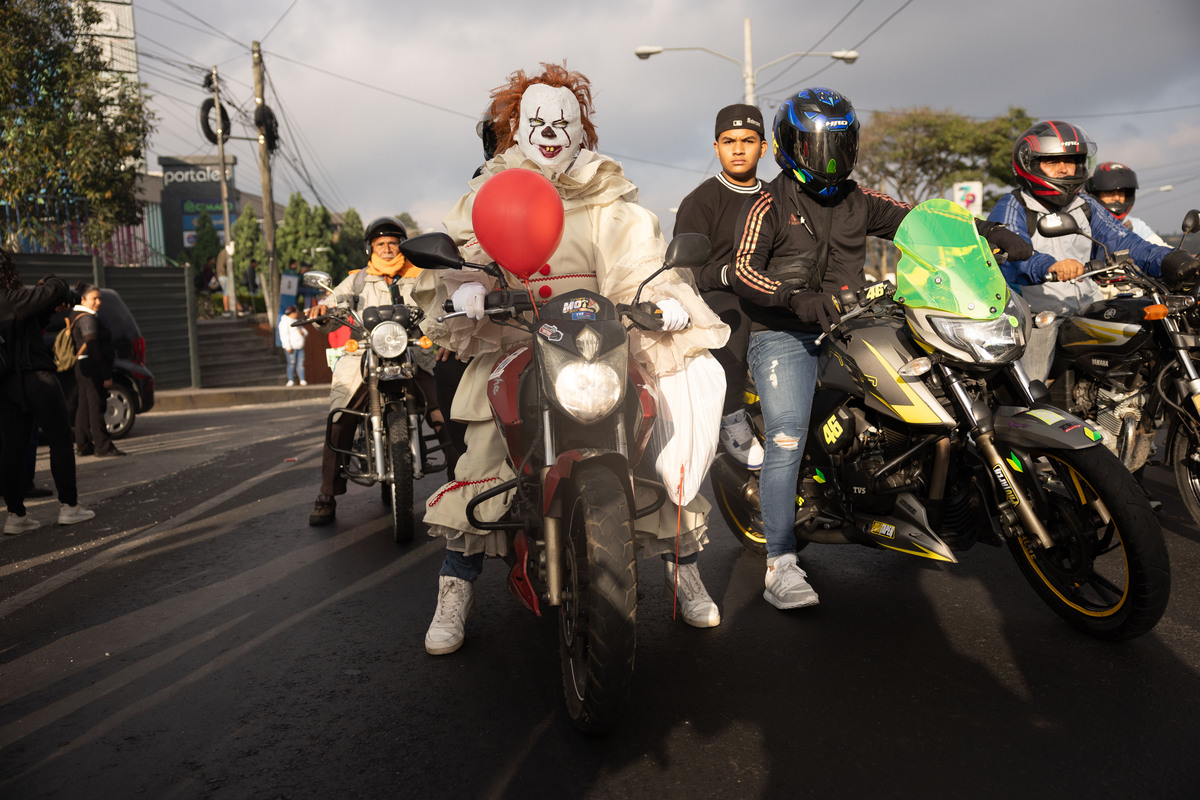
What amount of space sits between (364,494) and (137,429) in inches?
293

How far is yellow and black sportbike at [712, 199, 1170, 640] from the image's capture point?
3287 mm

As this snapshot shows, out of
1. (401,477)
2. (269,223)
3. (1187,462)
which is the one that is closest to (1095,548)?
(1187,462)

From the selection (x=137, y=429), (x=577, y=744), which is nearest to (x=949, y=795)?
(x=577, y=744)

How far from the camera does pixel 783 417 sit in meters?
4.07

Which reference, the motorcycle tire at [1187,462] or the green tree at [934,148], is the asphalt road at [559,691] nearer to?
the motorcycle tire at [1187,462]

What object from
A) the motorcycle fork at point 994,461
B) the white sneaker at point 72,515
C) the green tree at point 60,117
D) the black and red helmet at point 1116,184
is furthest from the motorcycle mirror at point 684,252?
the green tree at point 60,117

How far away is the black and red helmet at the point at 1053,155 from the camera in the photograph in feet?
15.7

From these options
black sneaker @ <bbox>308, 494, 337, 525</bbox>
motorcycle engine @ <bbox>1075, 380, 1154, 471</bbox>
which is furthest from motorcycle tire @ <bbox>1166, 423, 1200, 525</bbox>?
black sneaker @ <bbox>308, 494, 337, 525</bbox>

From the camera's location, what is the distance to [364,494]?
25.3ft

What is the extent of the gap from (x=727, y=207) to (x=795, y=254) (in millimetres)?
1631

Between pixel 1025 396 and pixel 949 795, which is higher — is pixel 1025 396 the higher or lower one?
the higher one

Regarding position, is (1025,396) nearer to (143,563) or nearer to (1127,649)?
(1127,649)

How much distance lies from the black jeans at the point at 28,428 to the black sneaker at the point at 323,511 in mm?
1817

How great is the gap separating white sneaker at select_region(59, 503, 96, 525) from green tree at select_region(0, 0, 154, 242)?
12.6m
